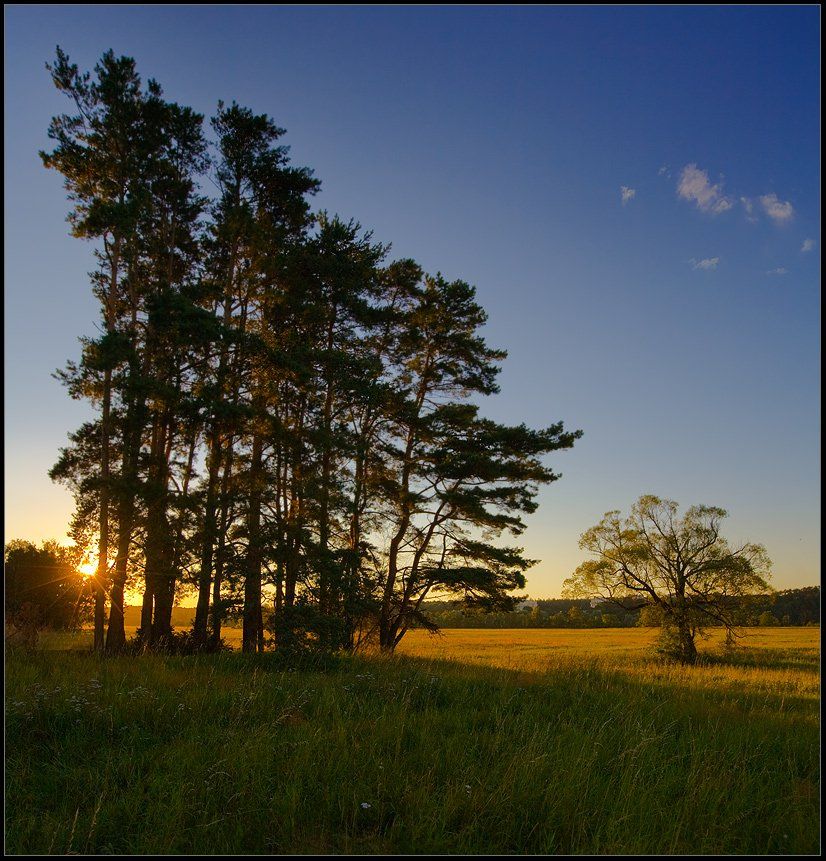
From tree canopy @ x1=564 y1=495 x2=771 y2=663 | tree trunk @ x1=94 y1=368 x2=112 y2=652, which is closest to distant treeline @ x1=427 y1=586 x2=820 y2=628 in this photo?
tree canopy @ x1=564 y1=495 x2=771 y2=663

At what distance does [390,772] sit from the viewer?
4652 mm

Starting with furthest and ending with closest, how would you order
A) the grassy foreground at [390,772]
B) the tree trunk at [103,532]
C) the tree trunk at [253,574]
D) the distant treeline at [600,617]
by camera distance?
the distant treeline at [600,617] → the tree trunk at [253,574] → the tree trunk at [103,532] → the grassy foreground at [390,772]

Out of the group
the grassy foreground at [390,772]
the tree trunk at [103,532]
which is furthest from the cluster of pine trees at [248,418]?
the grassy foreground at [390,772]

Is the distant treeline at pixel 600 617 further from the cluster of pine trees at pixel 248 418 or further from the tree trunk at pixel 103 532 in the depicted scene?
the tree trunk at pixel 103 532

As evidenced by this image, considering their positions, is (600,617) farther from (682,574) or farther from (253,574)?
(253,574)

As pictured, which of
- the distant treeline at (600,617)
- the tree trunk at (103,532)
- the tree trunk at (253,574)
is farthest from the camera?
the distant treeline at (600,617)

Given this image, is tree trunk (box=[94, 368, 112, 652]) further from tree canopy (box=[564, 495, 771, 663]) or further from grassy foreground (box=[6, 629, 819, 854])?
tree canopy (box=[564, 495, 771, 663])

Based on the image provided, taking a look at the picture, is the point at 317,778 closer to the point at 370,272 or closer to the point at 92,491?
the point at 92,491

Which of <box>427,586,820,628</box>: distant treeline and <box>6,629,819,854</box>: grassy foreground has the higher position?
<box>6,629,819,854</box>: grassy foreground

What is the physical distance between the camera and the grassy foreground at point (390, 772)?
3.83 metres

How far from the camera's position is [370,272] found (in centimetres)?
1920

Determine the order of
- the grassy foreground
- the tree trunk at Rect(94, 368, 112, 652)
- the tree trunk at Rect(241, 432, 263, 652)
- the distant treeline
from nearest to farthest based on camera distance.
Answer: the grassy foreground
the tree trunk at Rect(94, 368, 112, 652)
the tree trunk at Rect(241, 432, 263, 652)
the distant treeline

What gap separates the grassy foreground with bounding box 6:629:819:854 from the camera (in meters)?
3.83

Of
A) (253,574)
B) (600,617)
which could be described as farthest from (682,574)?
(600,617)
